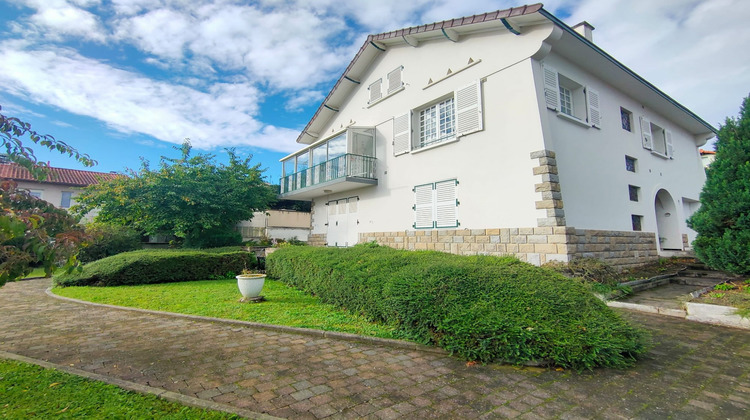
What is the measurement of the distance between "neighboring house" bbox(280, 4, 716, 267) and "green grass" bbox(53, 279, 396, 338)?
504cm

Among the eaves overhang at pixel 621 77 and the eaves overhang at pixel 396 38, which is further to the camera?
the eaves overhang at pixel 621 77

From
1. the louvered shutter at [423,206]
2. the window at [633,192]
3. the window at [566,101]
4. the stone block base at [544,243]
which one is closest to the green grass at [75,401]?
the stone block base at [544,243]

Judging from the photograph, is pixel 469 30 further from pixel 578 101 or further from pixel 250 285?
pixel 250 285

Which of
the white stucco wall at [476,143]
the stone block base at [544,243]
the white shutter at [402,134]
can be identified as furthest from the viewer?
the white shutter at [402,134]

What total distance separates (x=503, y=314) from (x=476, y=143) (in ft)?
22.9

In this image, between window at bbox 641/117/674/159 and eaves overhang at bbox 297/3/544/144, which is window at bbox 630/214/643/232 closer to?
window at bbox 641/117/674/159

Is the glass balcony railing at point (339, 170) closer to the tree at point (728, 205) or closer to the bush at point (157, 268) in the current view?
the bush at point (157, 268)

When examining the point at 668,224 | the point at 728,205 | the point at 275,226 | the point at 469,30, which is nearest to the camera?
the point at 728,205

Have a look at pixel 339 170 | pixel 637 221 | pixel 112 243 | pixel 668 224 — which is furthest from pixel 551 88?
pixel 112 243

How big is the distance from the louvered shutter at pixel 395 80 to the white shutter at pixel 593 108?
643 cm

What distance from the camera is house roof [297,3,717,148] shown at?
345 inches

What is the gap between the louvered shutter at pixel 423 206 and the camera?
11266mm

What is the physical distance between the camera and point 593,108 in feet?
33.8

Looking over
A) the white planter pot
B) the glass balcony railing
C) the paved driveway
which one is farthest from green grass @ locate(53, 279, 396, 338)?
the glass balcony railing
